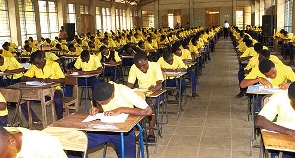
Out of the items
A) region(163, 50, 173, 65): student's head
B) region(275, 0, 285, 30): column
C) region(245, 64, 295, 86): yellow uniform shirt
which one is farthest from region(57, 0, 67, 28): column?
region(245, 64, 295, 86): yellow uniform shirt

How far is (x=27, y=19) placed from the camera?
16547 mm

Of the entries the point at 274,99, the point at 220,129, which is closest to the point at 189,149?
the point at 220,129

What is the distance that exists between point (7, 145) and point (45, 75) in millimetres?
3927

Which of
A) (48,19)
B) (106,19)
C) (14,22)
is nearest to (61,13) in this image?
(48,19)

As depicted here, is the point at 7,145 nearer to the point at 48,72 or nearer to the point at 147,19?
the point at 48,72

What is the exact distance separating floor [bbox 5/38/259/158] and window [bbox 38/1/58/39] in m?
12.4

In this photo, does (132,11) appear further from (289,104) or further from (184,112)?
(289,104)

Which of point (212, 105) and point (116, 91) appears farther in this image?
point (212, 105)

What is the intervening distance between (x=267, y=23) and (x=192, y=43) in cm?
990

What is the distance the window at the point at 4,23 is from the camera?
48.0 ft

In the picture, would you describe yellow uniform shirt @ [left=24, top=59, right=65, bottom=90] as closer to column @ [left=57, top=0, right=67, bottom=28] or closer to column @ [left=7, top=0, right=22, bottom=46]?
column @ [left=7, top=0, right=22, bottom=46]

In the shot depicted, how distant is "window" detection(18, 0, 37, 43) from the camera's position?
1615cm

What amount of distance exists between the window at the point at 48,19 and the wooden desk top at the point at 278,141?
55.7 ft

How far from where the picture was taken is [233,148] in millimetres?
4387
